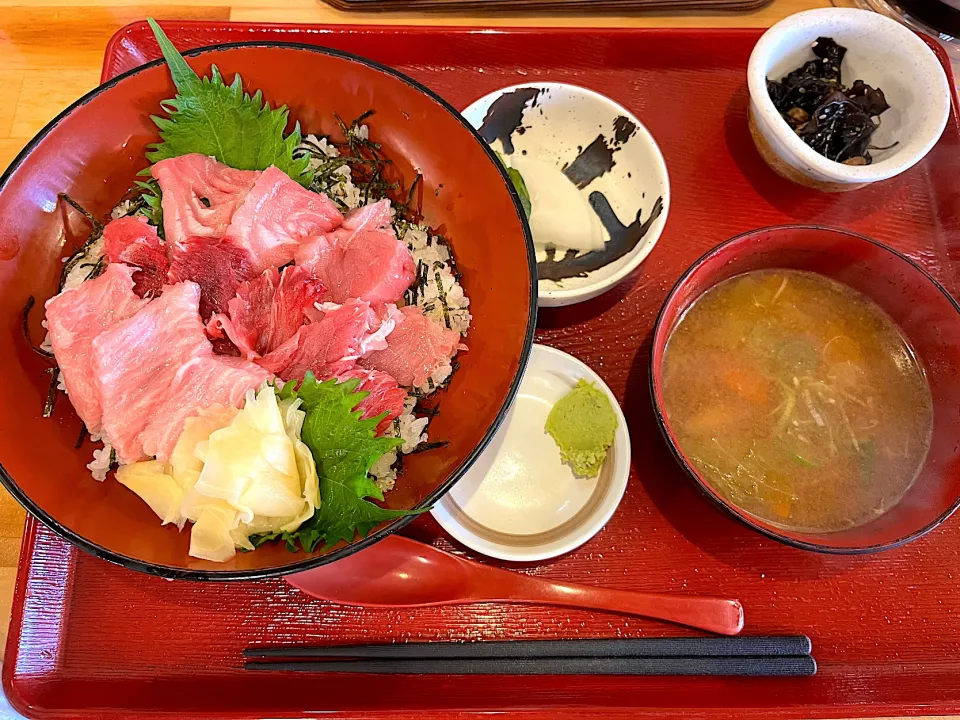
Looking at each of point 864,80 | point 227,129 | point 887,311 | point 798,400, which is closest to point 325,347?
point 227,129

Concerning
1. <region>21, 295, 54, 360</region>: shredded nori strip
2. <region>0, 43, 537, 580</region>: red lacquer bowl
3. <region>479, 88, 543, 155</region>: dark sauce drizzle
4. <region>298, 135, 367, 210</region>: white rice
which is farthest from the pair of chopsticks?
<region>479, 88, 543, 155</region>: dark sauce drizzle

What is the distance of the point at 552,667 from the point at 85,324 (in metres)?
1.18

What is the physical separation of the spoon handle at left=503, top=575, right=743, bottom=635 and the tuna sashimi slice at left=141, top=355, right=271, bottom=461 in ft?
2.36

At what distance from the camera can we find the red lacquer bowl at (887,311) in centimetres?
133

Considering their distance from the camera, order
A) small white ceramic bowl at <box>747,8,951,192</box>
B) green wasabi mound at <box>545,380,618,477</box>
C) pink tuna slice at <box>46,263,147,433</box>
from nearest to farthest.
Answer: pink tuna slice at <box>46,263,147,433</box>, green wasabi mound at <box>545,380,618,477</box>, small white ceramic bowl at <box>747,8,951,192</box>

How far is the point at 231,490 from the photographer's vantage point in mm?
1078

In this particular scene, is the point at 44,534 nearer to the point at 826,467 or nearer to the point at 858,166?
the point at 826,467

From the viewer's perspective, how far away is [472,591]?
142cm

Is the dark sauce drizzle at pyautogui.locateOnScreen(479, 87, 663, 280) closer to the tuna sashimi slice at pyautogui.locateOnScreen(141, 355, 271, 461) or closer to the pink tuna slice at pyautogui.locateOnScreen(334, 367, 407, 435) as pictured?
the pink tuna slice at pyautogui.locateOnScreen(334, 367, 407, 435)

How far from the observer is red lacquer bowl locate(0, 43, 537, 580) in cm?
120

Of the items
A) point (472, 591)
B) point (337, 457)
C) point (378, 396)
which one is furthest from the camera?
point (472, 591)

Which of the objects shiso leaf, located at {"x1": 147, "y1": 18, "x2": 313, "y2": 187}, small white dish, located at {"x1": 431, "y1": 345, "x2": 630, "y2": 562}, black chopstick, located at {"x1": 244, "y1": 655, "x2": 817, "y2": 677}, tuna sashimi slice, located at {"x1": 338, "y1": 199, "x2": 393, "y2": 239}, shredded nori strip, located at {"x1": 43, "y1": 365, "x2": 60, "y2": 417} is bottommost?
black chopstick, located at {"x1": 244, "y1": 655, "x2": 817, "y2": 677}

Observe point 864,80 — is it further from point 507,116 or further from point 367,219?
point 367,219

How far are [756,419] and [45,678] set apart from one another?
165cm
